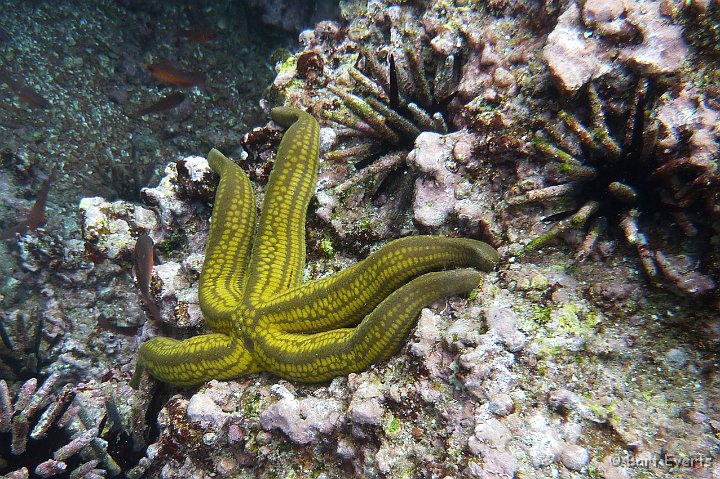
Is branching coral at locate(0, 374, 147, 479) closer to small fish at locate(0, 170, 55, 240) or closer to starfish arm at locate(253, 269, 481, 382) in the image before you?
starfish arm at locate(253, 269, 481, 382)

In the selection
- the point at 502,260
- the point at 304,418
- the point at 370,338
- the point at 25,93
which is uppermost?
the point at 25,93

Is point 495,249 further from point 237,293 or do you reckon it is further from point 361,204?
point 237,293

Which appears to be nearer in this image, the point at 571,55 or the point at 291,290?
the point at 571,55

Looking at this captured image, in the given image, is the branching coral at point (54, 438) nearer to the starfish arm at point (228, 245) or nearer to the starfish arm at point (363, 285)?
the starfish arm at point (228, 245)

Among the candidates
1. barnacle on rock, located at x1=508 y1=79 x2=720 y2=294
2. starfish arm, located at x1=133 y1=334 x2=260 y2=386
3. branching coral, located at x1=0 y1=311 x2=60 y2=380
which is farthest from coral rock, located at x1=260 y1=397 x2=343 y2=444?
branching coral, located at x1=0 y1=311 x2=60 y2=380

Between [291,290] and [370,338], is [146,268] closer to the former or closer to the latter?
[291,290]

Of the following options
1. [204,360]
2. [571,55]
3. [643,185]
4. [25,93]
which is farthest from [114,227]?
[643,185]

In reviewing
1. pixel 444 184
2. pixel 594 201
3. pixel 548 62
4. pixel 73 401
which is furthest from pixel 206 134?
pixel 594 201
